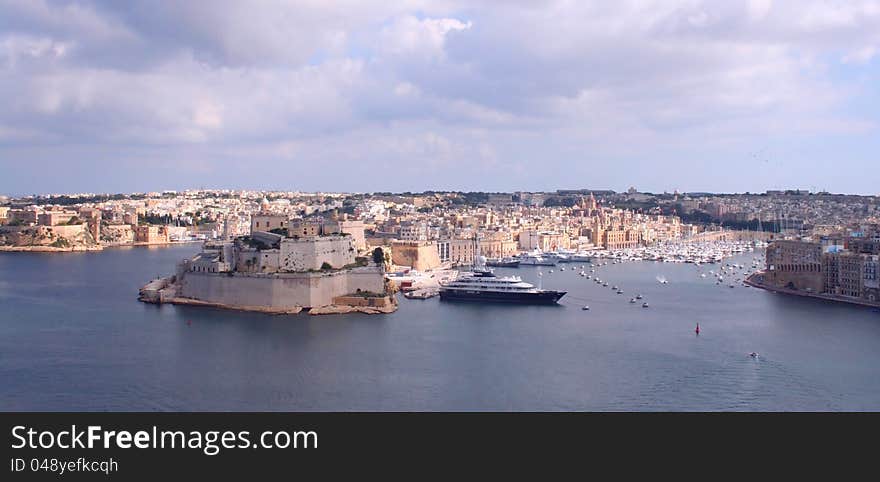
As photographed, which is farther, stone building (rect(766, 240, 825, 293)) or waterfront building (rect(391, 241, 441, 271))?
waterfront building (rect(391, 241, 441, 271))

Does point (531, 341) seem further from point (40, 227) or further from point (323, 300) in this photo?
point (40, 227)

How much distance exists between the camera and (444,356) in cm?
927

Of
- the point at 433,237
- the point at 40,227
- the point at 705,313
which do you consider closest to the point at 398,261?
the point at 433,237

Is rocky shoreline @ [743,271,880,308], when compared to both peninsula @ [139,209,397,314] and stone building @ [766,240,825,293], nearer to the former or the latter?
stone building @ [766,240,825,293]

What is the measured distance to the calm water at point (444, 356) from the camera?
24.3 ft

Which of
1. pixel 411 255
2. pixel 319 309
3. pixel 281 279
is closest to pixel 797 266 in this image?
pixel 411 255

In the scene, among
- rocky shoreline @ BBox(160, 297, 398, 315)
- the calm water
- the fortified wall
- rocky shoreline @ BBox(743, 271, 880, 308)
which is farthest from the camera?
rocky shoreline @ BBox(743, 271, 880, 308)

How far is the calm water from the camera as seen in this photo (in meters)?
7.41

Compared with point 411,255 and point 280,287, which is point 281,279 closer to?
point 280,287

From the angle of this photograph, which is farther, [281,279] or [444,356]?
[281,279]

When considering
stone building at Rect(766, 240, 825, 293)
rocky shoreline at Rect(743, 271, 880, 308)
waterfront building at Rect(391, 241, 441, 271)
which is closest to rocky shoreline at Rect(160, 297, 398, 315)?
waterfront building at Rect(391, 241, 441, 271)

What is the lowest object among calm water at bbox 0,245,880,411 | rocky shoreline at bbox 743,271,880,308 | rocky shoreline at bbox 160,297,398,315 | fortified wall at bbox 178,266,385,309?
calm water at bbox 0,245,880,411
